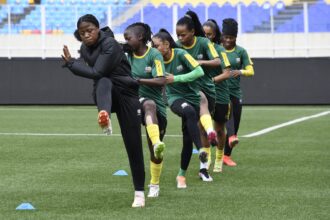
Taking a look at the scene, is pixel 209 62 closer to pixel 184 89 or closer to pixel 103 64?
pixel 184 89

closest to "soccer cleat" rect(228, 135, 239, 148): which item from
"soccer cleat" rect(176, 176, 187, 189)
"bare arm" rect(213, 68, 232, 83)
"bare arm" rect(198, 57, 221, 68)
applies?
"bare arm" rect(213, 68, 232, 83)

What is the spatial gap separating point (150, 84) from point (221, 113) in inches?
124

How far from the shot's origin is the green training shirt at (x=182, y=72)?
35.1ft

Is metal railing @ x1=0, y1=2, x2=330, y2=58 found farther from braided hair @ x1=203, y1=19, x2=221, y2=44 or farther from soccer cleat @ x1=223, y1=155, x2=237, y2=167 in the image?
braided hair @ x1=203, y1=19, x2=221, y2=44

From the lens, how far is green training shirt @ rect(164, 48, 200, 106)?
10703 mm

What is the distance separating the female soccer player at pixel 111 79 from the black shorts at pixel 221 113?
367cm

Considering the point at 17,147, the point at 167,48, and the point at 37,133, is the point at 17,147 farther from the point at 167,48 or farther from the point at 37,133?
the point at 167,48

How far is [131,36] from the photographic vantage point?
981cm

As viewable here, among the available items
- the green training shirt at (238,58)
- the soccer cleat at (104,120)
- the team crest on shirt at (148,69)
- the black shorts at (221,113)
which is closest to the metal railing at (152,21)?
the green training shirt at (238,58)

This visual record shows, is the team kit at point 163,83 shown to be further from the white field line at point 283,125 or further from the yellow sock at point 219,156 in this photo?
the white field line at point 283,125

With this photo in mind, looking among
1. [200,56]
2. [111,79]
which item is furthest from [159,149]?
[200,56]

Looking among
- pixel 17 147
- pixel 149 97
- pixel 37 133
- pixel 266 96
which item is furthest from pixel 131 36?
pixel 266 96

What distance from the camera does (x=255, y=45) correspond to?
27.6 meters

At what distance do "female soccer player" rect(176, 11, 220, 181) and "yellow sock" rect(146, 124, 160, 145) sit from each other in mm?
1110
